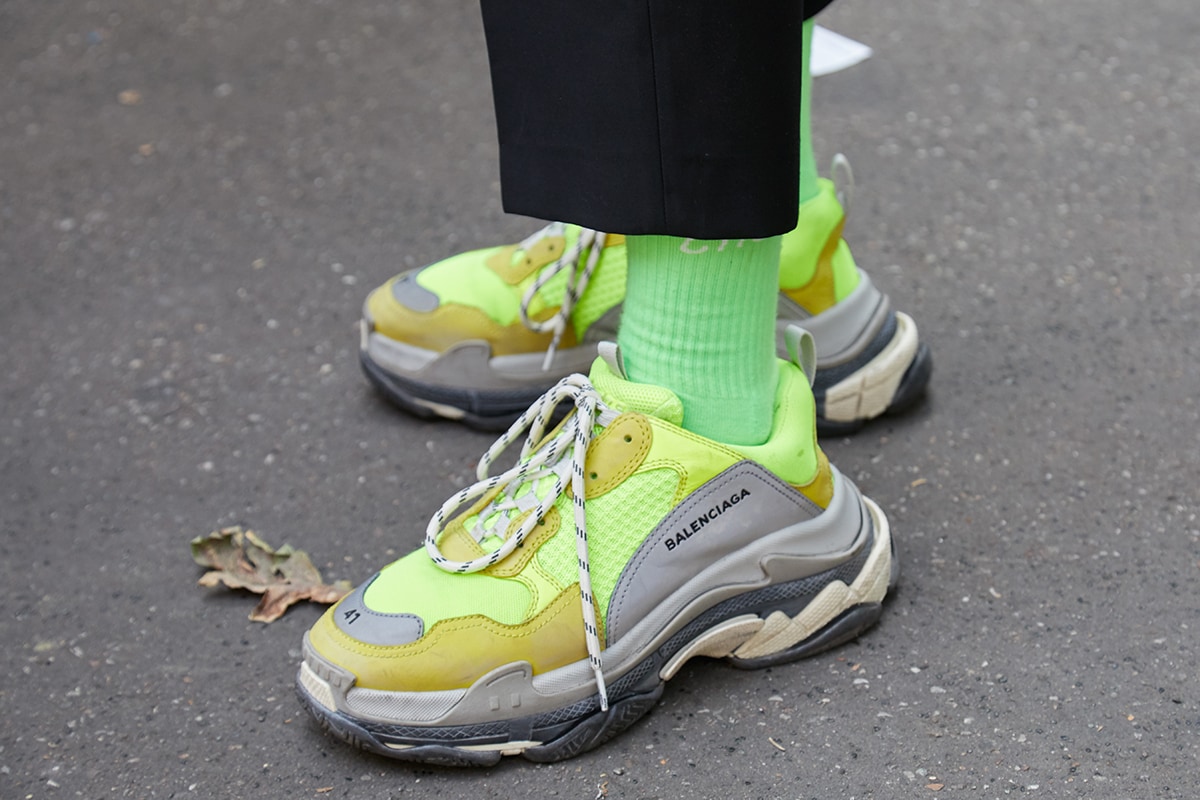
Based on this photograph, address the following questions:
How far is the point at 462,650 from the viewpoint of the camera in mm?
1045

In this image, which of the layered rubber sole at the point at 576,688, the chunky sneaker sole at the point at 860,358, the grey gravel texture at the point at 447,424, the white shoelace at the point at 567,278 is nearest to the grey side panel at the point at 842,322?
the chunky sneaker sole at the point at 860,358

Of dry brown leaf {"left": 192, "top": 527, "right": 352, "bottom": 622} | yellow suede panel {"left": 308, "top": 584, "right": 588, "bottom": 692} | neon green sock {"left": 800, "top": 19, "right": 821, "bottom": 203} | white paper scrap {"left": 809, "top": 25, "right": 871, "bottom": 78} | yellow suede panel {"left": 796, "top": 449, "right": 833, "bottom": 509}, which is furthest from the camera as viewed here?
white paper scrap {"left": 809, "top": 25, "right": 871, "bottom": 78}

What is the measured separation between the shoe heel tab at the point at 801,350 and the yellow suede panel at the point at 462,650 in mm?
311

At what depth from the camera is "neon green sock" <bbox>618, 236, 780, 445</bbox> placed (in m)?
1.08

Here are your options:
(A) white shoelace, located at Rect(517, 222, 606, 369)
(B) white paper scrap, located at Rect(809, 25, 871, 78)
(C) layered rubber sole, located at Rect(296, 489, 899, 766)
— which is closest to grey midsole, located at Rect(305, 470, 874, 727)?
(C) layered rubber sole, located at Rect(296, 489, 899, 766)

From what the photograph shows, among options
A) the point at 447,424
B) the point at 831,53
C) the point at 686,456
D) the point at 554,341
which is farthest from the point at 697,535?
the point at 831,53

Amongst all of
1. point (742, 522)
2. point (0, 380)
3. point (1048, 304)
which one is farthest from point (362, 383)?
point (1048, 304)

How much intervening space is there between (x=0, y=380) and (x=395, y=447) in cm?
61

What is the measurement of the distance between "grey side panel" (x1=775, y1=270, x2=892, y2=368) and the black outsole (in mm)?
392

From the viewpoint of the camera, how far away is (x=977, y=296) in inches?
72.7

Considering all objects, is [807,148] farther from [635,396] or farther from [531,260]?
[635,396]

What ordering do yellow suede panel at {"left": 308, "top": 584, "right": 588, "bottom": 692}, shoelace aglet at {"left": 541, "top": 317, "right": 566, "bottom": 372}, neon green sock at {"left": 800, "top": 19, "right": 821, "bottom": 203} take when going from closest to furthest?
1. yellow suede panel at {"left": 308, "top": 584, "right": 588, "bottom": 692}
2. neon green sock at {"left": 800, "top": 19, "right": 821, "bottom": 203}
3. shoelace aglet at {"left": 541, "top": 317, "right": 566, "bottom": 372}

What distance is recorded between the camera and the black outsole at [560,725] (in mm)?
1053

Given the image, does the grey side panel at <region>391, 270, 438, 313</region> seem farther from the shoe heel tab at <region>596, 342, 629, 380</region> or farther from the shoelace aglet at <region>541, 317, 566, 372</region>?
the shoe heel tab at <region>596, 342, 629, 380</region>
